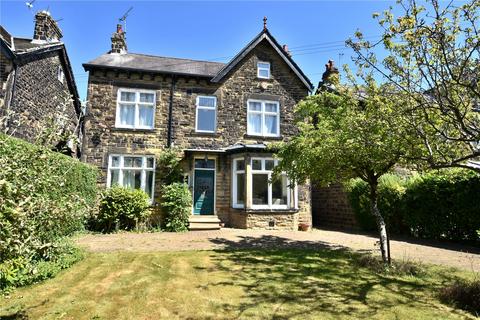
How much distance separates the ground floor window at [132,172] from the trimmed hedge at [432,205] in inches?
366

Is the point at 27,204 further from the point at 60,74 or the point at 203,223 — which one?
the point at 60,74

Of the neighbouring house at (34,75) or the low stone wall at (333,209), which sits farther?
the low stone wall at (333,209)

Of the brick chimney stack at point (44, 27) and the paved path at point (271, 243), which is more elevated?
the brick chimney stack at point (44, 27)

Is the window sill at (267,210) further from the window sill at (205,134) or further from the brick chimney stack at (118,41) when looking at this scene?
the brick chimney stack at (118,41)

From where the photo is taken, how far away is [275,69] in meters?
17.4

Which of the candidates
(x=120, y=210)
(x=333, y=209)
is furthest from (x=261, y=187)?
(x=120, y=210)

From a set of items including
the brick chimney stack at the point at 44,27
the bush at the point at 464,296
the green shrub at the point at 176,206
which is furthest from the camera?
the brick chimney stack at the point at 44,27

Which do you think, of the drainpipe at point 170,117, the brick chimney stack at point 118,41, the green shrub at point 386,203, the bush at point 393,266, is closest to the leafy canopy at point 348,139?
the bush at point 393,266

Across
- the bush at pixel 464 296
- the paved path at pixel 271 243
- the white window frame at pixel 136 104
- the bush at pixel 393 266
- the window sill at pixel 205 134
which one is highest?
the white window frame at pixel 136 104

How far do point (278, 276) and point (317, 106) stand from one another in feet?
16.0

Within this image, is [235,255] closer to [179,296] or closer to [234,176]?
[179,296]

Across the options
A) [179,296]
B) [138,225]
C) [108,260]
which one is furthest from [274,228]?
[179,296]

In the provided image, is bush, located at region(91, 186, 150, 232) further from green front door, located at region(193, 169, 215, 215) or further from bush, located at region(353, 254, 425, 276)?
bush, located at region(353, 254, 425, 276)

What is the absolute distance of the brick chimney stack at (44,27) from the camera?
1734 centimetres
